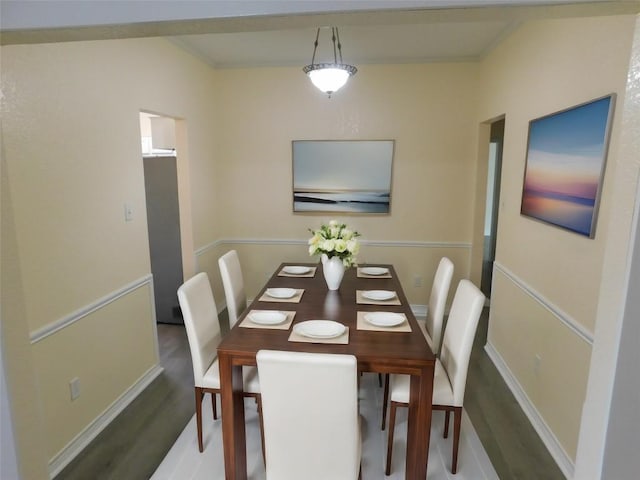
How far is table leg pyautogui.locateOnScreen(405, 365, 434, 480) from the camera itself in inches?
66.5

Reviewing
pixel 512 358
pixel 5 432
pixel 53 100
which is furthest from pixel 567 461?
pixel 53 100

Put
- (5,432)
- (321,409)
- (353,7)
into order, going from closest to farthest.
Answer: (353,7) → (5,432) → (321,409)

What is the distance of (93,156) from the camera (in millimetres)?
2260

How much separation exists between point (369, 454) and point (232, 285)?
1.39 metres

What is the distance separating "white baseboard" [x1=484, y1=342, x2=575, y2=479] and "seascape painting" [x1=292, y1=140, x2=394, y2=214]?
184 centimetres

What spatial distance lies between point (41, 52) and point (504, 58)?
3.20 metres

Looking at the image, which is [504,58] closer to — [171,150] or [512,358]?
[512,358]

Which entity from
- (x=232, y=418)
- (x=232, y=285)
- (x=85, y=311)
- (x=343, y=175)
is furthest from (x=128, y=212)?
(x=343, y=175)

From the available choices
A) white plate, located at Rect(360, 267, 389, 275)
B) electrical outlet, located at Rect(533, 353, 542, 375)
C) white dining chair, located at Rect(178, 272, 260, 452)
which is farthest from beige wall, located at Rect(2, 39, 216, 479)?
electrical outlet, located at Rect(533, 353, 542, 375)

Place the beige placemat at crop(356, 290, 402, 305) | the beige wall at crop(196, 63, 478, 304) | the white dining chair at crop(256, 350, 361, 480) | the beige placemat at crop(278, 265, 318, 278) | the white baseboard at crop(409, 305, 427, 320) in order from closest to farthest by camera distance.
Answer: the white dining chair at crop(256, 350, 361, 480) < the beige placemat at crop(356, 290, 402, 305) < the beige placemat at crop(278, 265, 318, 278) < the beige wall at crop(196, 63, 478, 304) < the white baseboard at crop(409, 305, 427, 320)

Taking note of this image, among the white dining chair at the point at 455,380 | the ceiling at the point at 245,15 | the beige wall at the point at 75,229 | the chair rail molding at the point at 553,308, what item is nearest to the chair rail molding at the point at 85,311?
the beige wall at the point at 75,229

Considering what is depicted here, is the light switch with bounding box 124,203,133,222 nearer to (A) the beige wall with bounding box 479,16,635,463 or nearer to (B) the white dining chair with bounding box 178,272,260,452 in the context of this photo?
(B) the white dining chair with bounding box 178,272,260,452

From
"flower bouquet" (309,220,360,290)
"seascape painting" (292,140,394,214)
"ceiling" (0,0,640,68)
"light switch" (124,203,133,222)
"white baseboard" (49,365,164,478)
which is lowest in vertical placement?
"white baseboard" (49,365,164,478)

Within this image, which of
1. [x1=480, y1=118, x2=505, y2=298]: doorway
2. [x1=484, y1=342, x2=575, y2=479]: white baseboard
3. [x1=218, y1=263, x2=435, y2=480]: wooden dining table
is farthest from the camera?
[x1=480, y1=118, x2=505, y2=298]: doorway
